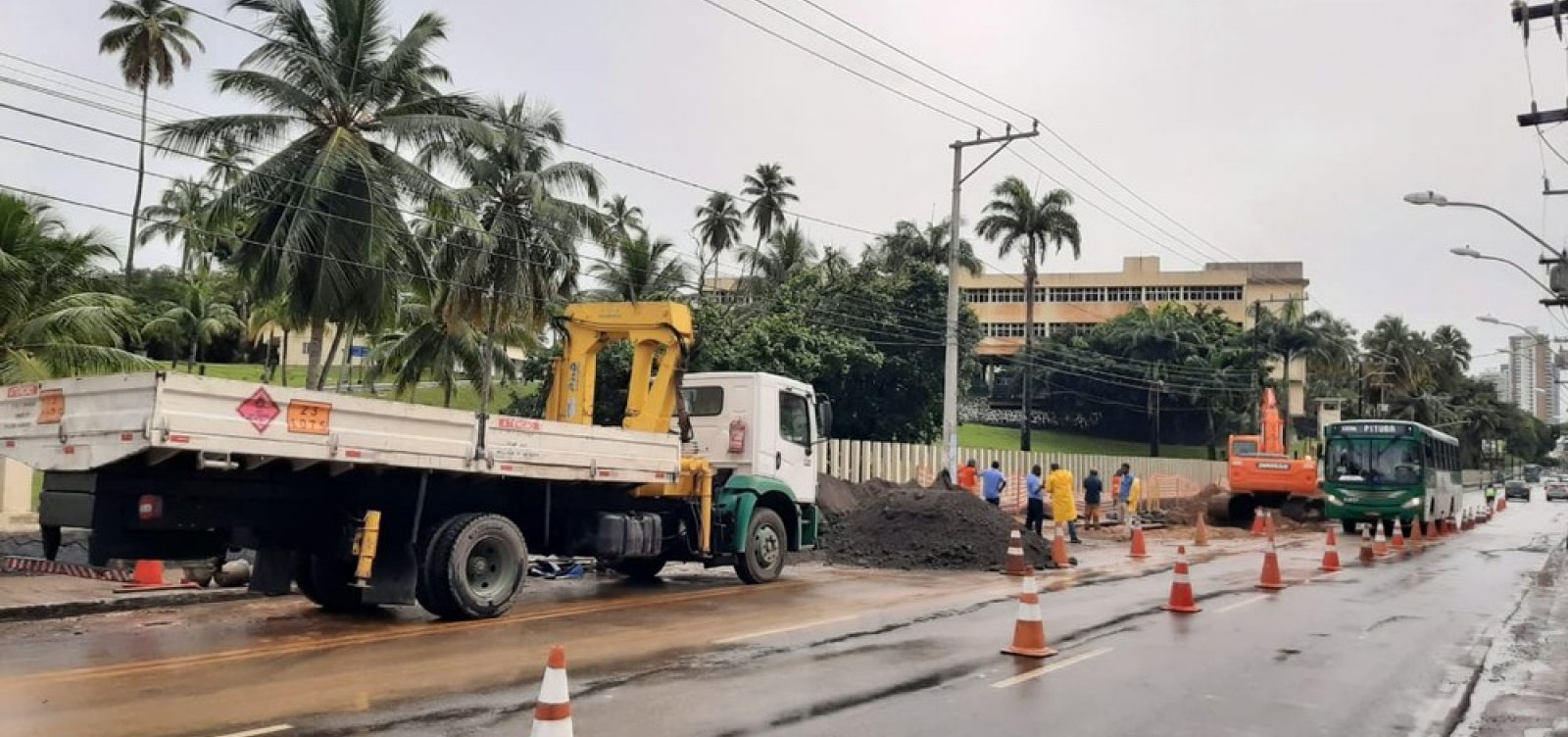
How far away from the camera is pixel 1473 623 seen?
1326 cm

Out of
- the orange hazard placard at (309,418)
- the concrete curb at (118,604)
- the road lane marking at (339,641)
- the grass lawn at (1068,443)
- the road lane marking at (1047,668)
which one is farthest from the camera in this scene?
the grass lawn at (1068,443)

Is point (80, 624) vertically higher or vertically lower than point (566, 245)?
lower

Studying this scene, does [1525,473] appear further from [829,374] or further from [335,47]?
[335,47]

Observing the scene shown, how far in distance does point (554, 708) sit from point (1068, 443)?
70123mm

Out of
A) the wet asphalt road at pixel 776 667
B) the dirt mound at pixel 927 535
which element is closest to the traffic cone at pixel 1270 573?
the wet asphalt road at pixel 776 667

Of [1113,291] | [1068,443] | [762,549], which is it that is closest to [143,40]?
[762,549]

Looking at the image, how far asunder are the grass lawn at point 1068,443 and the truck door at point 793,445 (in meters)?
50.0

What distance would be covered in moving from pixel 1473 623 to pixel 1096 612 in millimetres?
4140

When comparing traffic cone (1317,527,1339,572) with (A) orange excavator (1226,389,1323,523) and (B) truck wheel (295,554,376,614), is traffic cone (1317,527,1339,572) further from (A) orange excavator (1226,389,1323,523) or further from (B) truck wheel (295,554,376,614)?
(A) orange excavator (1226,389,1323,523)

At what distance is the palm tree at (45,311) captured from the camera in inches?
717

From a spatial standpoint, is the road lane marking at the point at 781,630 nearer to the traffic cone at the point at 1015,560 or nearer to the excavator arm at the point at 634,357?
the excavator arm at the point at 634,357

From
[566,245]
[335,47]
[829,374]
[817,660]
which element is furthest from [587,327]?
[829,374]

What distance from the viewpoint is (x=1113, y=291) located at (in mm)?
90188

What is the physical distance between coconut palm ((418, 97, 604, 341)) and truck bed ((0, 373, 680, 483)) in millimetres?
19158
